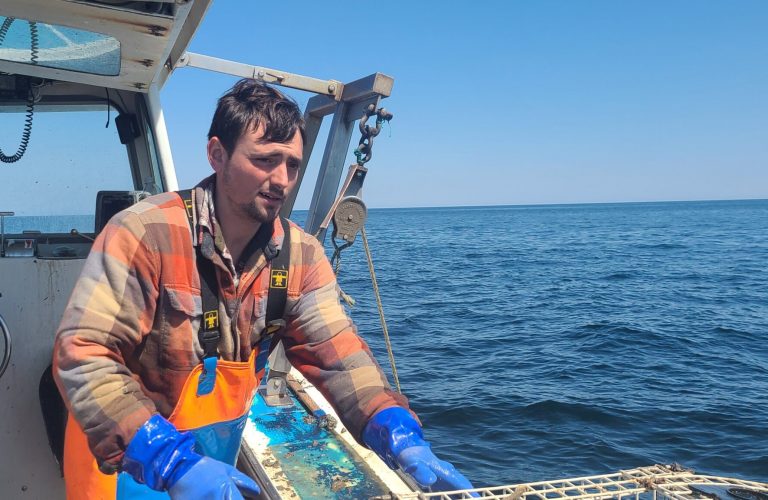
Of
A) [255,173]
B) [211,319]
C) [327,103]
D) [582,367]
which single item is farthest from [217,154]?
[582,367]

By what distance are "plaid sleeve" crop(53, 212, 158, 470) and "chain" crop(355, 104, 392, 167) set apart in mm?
2333

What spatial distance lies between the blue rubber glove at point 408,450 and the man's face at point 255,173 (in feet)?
2.98

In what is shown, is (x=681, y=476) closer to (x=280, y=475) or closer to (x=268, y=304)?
(x=268, y=304)

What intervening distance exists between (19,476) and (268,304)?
1.85 m

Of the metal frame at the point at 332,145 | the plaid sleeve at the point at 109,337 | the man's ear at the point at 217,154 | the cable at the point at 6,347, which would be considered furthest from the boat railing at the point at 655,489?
the metal frame at the point at 332,145

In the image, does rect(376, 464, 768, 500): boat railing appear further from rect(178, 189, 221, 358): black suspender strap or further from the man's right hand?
rect(178, 189, 221, 358): black suspender strap

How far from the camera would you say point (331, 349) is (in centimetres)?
255

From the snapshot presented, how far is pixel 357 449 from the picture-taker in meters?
4.14

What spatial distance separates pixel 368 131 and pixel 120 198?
5.50 feet

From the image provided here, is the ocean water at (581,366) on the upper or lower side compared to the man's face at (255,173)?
lower

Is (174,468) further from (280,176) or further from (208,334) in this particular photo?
(280,176)

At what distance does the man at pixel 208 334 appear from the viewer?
1922 mm

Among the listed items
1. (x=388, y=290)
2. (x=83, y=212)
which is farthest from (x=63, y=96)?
(x=388, y=290)

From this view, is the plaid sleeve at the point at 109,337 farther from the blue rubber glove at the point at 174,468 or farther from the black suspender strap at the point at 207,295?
the black suspender strap at the point at 207,295
